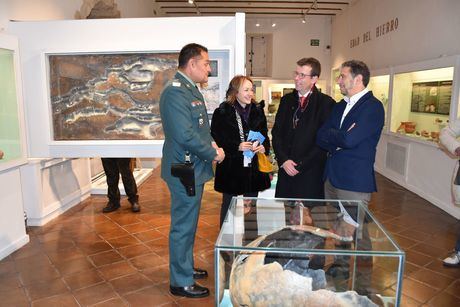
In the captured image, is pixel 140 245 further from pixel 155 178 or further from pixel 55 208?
pixel 155 178

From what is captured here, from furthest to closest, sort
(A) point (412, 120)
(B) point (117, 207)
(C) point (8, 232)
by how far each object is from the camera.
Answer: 1. (A) point (412, 120)
2. (B) point (117, 207)
3. (C) point (8, 232)

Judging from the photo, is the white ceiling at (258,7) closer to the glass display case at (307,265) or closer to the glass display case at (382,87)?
the glass display case at (382,87)

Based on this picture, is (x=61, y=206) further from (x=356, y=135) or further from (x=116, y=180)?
(x=356, y=135)

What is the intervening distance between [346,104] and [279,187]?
0.94 meters

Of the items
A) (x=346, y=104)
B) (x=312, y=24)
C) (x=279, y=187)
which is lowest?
(x=279, y=187)

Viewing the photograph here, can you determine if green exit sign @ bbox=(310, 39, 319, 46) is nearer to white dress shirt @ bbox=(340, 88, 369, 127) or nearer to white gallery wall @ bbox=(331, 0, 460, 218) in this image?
white gallery wall @ bbox=(331, 0, 460, 218)

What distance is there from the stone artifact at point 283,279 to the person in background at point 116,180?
403cm

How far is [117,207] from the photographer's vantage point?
565cm

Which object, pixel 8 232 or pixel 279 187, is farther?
pixel 8 232

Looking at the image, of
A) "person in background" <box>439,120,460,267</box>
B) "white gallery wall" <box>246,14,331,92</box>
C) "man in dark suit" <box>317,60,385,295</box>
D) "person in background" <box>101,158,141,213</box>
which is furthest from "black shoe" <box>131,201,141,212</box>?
"white gallery wall" <box>246,14,331,92</box>

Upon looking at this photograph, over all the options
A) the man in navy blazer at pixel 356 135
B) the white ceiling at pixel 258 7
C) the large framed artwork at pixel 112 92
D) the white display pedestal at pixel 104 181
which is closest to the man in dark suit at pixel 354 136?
the man in navy blazer at pixel 356 135

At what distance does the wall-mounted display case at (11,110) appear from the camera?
390 cm

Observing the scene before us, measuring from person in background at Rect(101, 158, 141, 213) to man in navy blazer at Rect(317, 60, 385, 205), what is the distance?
11.2ft

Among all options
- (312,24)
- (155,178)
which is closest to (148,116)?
(155,178)
